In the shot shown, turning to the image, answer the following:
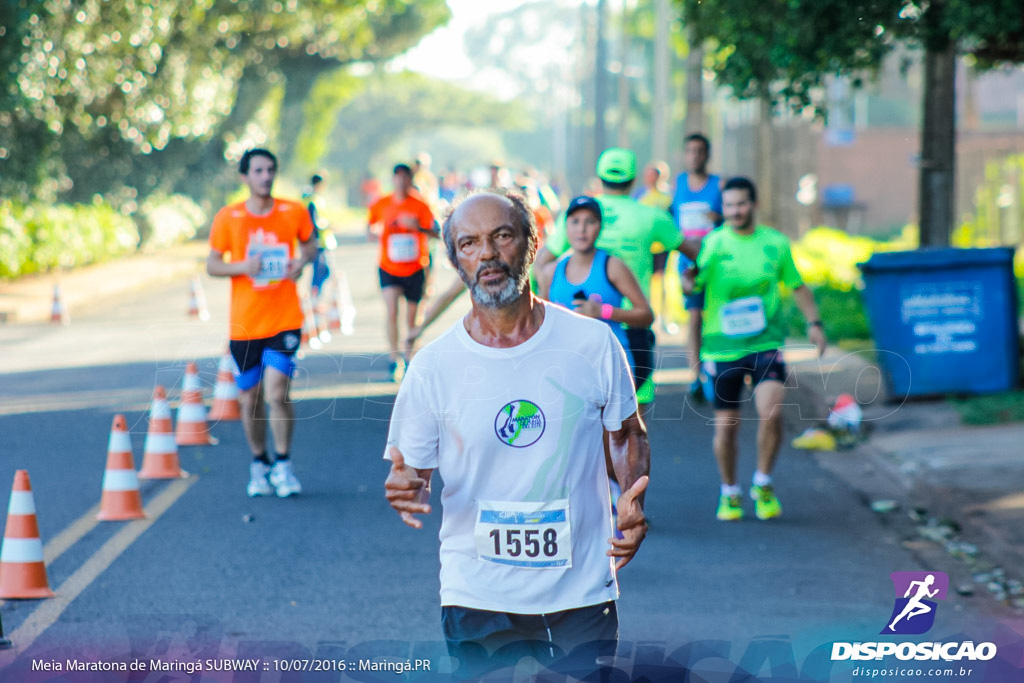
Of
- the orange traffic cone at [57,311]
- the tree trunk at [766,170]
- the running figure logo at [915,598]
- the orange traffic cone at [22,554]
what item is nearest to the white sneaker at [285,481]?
the orange traffic cone at [22,554]

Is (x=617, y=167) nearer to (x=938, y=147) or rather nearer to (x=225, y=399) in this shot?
(x=225, y=399)

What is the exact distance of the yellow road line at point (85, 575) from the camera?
5.63 m

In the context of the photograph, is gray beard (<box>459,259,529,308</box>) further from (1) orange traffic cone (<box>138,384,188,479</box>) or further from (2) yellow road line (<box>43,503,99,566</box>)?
(1) orange traffic cone (<box>138,384,188,479</box>)

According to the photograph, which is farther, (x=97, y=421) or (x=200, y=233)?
(x=200, y=233)

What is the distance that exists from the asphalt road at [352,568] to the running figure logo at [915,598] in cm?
6

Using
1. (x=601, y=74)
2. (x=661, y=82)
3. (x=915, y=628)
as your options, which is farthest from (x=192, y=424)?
(x=601, y=74)

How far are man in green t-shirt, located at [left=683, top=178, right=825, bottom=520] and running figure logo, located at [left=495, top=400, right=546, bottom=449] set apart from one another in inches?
170

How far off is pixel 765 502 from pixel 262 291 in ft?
10.0

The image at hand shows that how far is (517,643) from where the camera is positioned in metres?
3.55

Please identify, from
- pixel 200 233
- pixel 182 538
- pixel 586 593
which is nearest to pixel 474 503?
pixel 586 593

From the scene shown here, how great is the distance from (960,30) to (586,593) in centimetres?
829

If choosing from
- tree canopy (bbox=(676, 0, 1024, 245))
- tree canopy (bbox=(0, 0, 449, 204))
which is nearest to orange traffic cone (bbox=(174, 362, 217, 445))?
tree canopy (bbox=(676, 0, 1024, 245))

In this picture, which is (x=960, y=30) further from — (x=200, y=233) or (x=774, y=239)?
(x=200, y=233)

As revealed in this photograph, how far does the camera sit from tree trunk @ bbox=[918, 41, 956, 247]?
12914 millimetres
